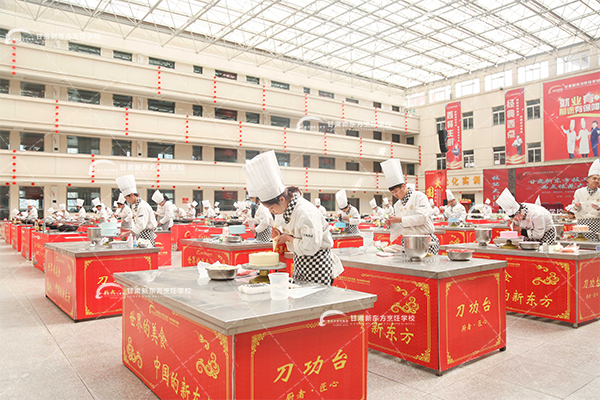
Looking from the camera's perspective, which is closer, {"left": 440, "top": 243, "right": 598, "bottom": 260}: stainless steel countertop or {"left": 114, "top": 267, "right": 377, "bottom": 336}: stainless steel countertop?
{"left": 114, "top": 267, "right": 377, "bottom": 336}: stainless steel countertop

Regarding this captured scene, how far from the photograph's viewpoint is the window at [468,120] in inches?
827

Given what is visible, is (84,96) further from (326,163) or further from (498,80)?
(498,80)

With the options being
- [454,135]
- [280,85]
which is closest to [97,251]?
[280,85]

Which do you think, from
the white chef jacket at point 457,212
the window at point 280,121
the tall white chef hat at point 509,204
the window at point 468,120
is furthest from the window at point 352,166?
the tall white chef hat at point 509,204

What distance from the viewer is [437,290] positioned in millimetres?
3002

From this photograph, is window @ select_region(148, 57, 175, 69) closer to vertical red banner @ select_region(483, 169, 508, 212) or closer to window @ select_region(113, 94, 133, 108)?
window @ select_region(113, 94, 133, 108)

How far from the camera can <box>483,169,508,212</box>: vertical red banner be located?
18969 millimetres

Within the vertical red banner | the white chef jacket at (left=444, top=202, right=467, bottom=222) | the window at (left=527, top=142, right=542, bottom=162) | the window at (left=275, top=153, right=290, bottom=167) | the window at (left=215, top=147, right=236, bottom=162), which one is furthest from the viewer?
the window at (left=275, top=153, right=290, bottom=167)

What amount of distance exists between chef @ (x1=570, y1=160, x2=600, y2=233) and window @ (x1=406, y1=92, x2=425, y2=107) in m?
18.6

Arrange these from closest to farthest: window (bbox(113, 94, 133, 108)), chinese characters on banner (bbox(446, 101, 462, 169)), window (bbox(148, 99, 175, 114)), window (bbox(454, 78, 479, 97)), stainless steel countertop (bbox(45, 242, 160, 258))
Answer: stainless steel countertop (bbox(45, 242, 160, 258)), window (bbox(113, 94, 133, 108)), window (bbox(148, 99, 175, 114)), chinese characters on banner (bbox(446, 101, 462, 169)), window (bbox(454, 78, 479, 97))

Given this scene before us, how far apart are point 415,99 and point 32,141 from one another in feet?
65.6

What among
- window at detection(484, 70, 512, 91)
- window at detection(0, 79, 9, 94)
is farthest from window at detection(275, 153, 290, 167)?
window at detection(0, 79, 9, 94)

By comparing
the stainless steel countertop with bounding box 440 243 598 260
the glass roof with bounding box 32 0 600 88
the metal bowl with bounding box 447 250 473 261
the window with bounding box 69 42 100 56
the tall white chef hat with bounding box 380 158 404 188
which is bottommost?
the stainless steel countertop with bounding box 440 243 598 260

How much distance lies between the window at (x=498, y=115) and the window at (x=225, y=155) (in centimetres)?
1289
